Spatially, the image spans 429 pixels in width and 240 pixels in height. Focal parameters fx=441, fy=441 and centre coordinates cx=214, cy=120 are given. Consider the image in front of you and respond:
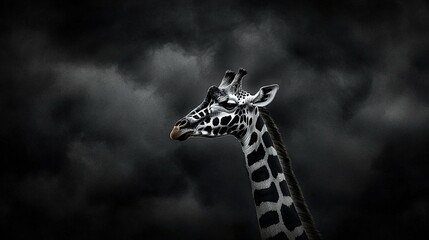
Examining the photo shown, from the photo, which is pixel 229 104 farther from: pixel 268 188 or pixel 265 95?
pixel 268 188

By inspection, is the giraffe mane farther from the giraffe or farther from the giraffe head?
the giraffe head

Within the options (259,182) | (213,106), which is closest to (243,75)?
(213,106)

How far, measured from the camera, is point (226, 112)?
671 cm

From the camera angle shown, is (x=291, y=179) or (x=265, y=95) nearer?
(x=291, y=179)

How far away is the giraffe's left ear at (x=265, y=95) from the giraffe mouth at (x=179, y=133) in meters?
1.20

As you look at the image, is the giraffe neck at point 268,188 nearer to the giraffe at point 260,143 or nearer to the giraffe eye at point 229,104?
the giraffe at point 260,143

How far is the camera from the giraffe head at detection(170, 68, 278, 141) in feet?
21.4

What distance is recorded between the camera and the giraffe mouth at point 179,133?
6.30 m

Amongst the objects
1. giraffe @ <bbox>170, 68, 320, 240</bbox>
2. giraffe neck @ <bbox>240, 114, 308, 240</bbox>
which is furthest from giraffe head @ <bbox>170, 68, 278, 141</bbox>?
giraffe neck @ <bbox>240, 114, 308, 240</bbox>

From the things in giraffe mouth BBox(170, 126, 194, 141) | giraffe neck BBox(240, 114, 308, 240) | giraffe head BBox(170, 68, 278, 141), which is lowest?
giraffe neck BBox(240, 114, 308, 240)

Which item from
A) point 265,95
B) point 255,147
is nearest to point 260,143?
point 255,147

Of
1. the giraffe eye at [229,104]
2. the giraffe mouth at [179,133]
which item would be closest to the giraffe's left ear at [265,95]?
the giraffe eye at [229,104]

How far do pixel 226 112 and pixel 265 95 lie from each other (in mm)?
717

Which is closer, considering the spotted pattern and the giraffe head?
the spotted pattern
